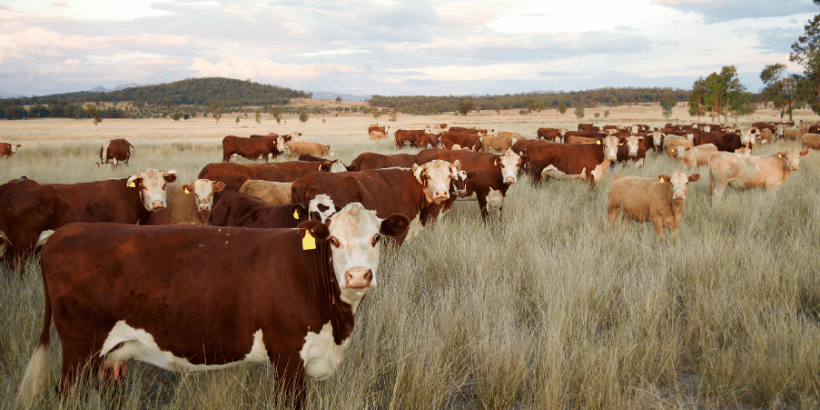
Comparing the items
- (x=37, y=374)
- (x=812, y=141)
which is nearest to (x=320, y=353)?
(x=37, y=374)

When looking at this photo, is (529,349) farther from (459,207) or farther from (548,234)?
(459,207)

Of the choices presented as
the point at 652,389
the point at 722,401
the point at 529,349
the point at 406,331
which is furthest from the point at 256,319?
the point at 722,401

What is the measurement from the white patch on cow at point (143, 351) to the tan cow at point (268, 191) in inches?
227

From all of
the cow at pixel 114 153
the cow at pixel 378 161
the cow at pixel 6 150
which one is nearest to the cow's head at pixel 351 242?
the cow at pixel 378 161

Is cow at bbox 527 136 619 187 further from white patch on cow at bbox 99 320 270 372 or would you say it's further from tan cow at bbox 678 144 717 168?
white patch on cow at bbox 99 320 270 372

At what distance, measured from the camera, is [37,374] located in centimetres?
290

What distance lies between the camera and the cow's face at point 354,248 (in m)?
2.61

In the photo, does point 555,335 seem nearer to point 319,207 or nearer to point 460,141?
point 319,207

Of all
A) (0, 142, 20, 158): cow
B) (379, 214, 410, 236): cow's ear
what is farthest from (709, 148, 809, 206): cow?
(0, 142, 20, 158): cow

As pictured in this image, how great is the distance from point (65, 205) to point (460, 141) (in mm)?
19743

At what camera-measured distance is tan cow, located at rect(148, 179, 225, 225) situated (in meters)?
7.39

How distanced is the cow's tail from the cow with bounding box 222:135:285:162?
64.3 ft

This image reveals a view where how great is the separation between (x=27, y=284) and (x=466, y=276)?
16.8ft

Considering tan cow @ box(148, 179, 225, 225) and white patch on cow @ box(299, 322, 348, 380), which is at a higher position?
tan cow @ box(148, 179, 225, 225)
